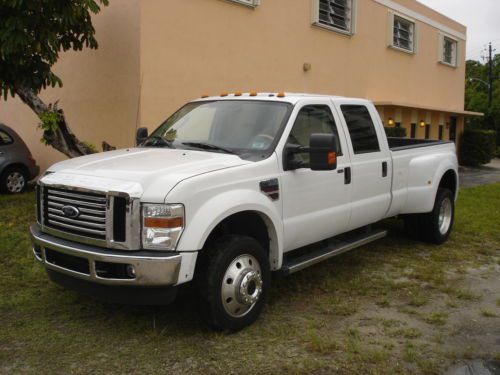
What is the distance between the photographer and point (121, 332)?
4480 millimetres

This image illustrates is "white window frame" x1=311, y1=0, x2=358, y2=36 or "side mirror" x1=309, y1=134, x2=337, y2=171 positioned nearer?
"side mirror" x1=309, y1=134, x2=337, y2=171

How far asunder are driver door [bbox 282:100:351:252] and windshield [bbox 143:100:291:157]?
0.70ft

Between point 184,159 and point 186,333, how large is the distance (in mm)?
1397

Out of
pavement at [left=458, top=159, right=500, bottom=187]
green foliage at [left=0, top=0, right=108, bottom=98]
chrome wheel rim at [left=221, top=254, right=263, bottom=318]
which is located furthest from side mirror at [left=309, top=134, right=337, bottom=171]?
pavement at [left=458, top=159, right=500, bottom=187]

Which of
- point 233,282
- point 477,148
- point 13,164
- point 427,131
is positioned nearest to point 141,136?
point 233,282

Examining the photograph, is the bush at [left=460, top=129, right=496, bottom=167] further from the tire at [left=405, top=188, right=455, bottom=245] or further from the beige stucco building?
the tire at [left=405, top=188, right=455, bottom=245]

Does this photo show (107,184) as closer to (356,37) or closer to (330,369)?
(330,369)

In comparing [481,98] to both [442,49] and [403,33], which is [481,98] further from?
[403,33]

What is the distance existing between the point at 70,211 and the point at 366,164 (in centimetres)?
312

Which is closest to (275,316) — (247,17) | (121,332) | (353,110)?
(121,332)

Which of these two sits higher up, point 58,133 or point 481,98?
point 481,98

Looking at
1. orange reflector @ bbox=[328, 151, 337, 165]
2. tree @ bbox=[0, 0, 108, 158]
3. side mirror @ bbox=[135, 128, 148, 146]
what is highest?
tree @ bbox=[0, 0, 108, 158]

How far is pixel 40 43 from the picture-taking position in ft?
27.3

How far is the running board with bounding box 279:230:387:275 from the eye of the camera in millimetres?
5012
